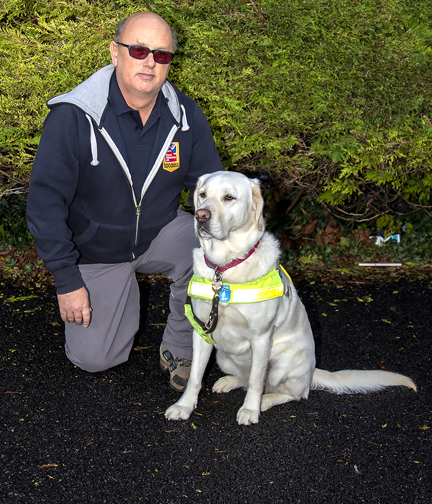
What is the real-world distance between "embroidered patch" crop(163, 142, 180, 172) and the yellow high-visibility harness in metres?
0.78

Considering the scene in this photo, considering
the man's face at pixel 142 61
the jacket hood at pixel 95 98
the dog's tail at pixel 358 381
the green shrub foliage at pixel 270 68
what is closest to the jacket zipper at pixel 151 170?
the jacket hood at pixel 95 98

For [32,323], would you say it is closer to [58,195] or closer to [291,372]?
[58,195]

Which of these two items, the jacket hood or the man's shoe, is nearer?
the jacket hood

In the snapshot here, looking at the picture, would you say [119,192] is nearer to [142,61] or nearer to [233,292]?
[142,61]

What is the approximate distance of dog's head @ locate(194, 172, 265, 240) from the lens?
2678 millimetres

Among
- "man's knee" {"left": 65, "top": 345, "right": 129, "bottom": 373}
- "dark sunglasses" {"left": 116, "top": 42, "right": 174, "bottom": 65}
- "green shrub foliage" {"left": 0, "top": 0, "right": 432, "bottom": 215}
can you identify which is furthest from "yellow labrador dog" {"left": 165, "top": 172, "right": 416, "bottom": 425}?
"green shrub foliage" {"left": 0, "top": 0, "right": 432, "bottom": 215}

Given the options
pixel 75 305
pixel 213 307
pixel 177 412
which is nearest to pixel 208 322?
pixel 213 307

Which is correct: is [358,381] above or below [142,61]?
below

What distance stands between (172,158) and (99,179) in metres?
0.49

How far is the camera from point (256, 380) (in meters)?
2.92

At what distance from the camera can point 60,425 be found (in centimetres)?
281

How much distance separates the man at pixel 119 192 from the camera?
2.98 metres

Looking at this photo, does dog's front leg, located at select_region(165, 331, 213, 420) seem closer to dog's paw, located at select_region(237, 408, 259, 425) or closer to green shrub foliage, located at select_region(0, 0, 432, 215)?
dog's paw, located at select_region(237, 408, 259, 425)

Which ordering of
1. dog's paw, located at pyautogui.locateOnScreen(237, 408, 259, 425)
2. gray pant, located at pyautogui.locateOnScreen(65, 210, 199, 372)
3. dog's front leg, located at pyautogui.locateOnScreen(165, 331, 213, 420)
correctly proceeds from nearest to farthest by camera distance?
dog's paw, located at pyautogui.locateOnScreen(237, 408, 259, 425) < dog's front leg, located at pyautogui.locateOnScreen(165, 331, 213, 420) < gray pant, located at pyautogui.locateOnScreen(65, 210, 199, 372)
